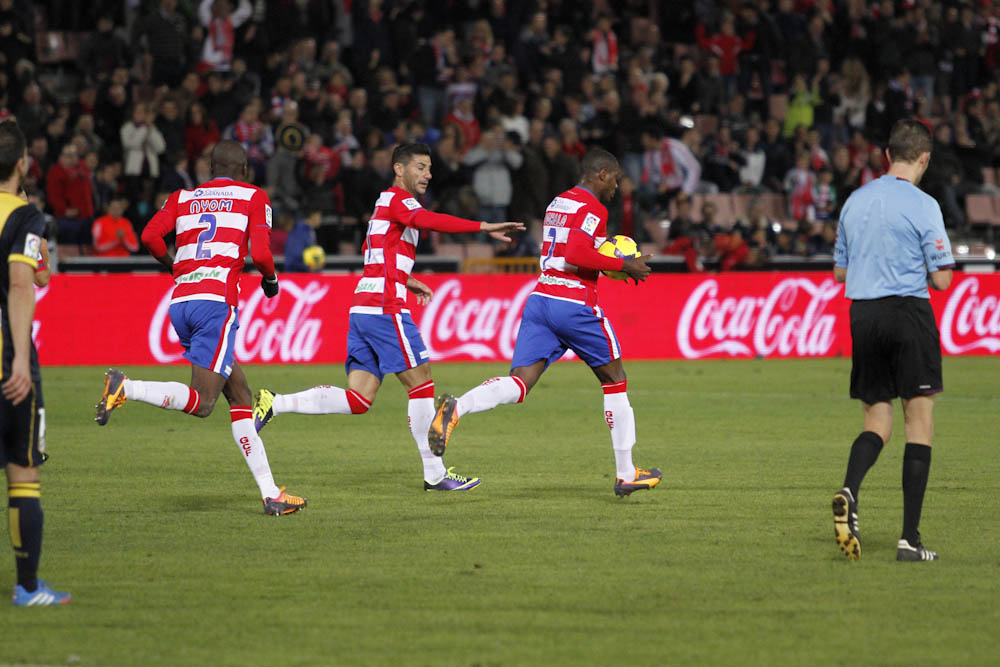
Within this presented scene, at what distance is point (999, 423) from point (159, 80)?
15012 mm

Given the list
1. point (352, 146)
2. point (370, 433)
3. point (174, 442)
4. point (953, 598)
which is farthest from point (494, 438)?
point (352, 146)

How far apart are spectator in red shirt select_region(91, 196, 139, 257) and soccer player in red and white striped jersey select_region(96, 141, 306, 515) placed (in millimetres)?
12230

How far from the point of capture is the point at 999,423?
14203 millimetres

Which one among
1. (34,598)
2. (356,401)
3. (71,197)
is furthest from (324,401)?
(71,197)

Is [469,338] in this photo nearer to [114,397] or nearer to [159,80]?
[159,80]

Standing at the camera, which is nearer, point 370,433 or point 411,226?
point 411,226

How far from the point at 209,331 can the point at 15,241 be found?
2948 millimetres

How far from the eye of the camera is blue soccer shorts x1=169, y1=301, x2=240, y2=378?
29.5 feet

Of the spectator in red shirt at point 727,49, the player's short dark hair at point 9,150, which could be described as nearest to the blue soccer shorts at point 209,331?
the player's short dark hair at point 9,150

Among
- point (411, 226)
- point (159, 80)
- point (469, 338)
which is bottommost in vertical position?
point (469, 338)

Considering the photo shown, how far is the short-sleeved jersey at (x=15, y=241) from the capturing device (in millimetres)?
6113

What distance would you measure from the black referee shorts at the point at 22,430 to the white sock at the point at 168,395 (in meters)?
2.67

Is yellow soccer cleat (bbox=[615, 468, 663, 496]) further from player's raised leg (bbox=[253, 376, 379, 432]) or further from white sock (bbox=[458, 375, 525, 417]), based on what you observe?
player's raised leg (bbox=[253, 376, 379, 432])

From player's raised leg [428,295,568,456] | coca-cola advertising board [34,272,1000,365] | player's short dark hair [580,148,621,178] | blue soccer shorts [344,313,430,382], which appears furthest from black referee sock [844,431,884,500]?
coca-cola advertising board [34,272,1000,365]
